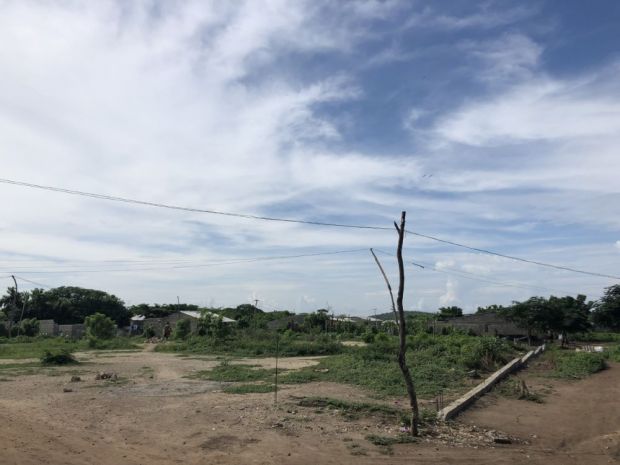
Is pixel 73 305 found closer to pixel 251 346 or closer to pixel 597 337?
pixel 251 346

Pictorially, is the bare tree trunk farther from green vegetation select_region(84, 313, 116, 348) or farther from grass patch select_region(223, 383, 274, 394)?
green vegetation select_region(84, 313, 116, 348)

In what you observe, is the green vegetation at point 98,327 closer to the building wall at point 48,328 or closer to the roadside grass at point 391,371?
the roadside grass at point 391,371

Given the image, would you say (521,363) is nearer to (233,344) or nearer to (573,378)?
(573,378)

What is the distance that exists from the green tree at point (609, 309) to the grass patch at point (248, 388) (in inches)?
1799

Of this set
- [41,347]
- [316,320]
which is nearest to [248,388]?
[41,347]

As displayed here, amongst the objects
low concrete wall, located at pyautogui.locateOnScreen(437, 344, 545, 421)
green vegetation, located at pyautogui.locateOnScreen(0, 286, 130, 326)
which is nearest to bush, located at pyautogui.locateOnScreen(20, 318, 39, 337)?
green vegetation, located at pyautogui.locateOnScreen(0, 286, 130, 326)

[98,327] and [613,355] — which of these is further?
[98,327]

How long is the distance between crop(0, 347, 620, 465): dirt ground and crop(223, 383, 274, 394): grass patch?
0.49 meters

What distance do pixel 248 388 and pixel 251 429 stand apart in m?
5.47

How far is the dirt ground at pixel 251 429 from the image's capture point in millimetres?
8977

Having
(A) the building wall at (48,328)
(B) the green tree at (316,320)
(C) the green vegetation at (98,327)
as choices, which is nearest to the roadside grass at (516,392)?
(C) the green vegetation at (98,327)

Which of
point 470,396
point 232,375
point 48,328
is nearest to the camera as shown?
point 470,396

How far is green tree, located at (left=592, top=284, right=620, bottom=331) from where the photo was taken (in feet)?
163

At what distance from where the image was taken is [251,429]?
419 inches
